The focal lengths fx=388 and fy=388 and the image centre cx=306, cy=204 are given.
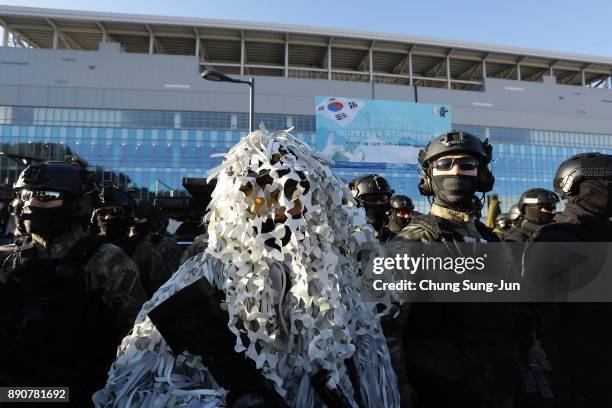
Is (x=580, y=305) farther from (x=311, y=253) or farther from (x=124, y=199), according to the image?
(x=124, y=199)

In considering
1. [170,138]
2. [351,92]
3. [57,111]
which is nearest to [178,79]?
[170,138]

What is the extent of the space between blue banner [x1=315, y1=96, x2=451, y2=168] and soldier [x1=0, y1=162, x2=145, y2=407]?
2717cm

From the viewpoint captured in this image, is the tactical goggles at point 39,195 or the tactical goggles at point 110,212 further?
the tactical goggles at point 110,212

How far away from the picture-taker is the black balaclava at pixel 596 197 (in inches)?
111

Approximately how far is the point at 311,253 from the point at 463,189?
1.38 m

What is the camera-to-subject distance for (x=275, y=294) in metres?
1.76

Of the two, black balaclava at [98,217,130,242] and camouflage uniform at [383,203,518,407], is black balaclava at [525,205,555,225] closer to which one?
camouflage uniform at [383,203,518,407]

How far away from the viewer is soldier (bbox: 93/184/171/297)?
505 cm

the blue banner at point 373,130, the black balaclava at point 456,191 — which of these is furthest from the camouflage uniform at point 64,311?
the blue banner at point 373,130

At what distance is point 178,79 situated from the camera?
37.2 metres

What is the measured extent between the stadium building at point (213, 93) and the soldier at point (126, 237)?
2547 cm

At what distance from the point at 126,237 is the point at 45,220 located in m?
2.99

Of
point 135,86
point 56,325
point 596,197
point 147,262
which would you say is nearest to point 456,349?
point 596,197

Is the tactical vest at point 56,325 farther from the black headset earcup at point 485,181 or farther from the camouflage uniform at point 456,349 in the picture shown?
the black headset earcup at point 485,181
